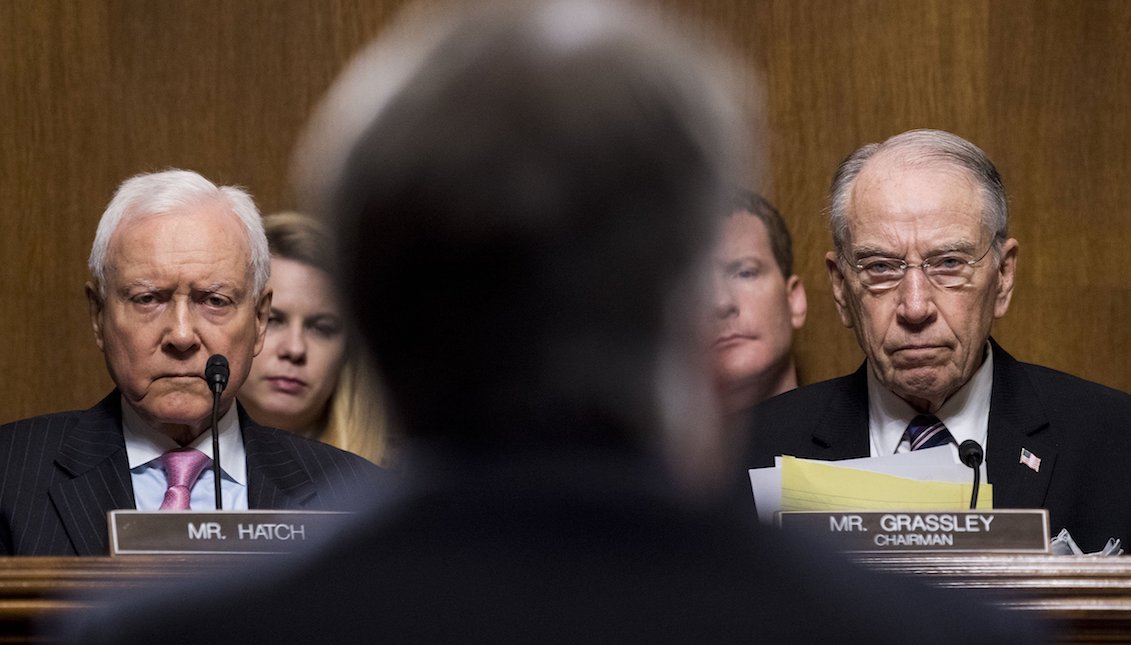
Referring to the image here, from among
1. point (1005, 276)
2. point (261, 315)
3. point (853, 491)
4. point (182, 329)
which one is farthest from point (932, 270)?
point (182, 329)

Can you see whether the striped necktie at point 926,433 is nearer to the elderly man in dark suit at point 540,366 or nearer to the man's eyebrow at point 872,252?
the man's eyebrow at point 872,252

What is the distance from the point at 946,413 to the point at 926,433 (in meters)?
0.06

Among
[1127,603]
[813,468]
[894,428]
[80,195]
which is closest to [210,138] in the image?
[80,195]

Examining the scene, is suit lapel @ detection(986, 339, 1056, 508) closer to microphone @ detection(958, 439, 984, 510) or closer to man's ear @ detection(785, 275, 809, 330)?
microphone @ detection(958, 439, 984, 510)

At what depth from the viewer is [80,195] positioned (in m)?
4.10

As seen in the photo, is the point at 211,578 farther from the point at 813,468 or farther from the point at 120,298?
the point at 120,298

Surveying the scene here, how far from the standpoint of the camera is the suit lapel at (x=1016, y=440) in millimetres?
2566

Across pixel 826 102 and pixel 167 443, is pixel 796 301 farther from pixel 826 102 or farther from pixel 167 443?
pixel 167 443

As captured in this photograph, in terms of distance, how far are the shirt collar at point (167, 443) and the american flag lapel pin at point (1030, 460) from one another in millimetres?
1295

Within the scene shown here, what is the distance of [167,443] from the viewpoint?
262cm

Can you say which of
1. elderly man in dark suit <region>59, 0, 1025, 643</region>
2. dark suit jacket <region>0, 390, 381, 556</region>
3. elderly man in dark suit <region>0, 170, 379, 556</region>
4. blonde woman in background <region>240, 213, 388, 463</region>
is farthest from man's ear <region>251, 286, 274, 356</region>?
elderly man in dark suit <region>59, 0, 1025, 643</region>

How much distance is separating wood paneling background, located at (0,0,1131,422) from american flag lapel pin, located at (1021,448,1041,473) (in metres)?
1.51

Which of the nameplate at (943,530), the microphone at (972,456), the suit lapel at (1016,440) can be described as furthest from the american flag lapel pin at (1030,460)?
the nameplate at (943,530)

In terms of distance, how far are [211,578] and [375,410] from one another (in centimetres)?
12
